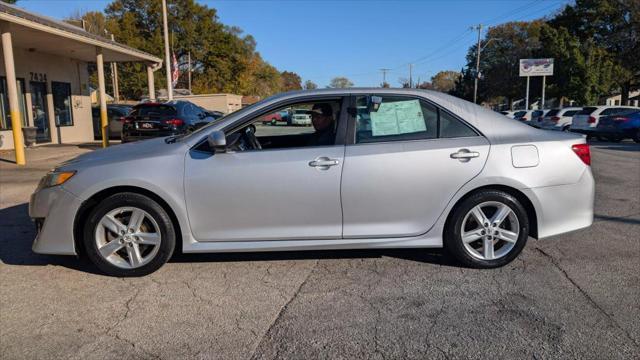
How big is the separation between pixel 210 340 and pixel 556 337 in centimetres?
222

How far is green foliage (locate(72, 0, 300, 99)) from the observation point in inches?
1853

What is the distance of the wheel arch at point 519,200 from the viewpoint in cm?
416

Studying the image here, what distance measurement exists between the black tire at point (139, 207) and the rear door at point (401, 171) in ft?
5.01

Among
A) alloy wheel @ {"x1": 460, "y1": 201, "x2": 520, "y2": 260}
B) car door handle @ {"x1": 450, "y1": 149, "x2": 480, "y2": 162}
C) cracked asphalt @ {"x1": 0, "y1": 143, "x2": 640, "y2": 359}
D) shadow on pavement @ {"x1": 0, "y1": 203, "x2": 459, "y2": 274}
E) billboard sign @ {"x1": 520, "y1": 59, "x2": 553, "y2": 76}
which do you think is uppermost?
billboard sign @ {"x1": 520, "y1": 59, "x2": 553, "y2": 76}

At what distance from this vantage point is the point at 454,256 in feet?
14.0

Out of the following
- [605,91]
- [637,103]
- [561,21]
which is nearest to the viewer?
[605,91]

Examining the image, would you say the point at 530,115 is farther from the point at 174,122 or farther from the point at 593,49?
the point at 174,122

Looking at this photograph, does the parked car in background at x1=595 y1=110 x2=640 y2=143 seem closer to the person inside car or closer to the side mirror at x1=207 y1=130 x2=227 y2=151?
the person inside car

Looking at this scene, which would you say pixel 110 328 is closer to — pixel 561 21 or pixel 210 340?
pixel 210 340

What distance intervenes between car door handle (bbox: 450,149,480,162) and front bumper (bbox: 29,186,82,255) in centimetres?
323

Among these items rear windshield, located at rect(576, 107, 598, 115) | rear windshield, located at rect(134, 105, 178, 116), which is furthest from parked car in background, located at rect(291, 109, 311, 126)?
A: rear windshield, located at rect(576, 107, 598, 115)

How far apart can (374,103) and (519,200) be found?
1.57m

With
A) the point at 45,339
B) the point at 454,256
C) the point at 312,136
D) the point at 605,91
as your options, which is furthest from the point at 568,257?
the point at 605,91

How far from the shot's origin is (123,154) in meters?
4.19
